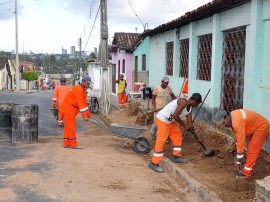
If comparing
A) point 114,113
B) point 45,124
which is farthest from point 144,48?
point 45,124

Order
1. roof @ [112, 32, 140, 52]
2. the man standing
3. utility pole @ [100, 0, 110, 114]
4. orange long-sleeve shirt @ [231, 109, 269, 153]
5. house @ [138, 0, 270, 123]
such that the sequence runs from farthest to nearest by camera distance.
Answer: roof @ [112, 32, 140, 52], the man standing, utility pole @ [100, 0, 110, 114], house @ [138, 0, 270, 123], orange long-sleeve shirt @ [231, 109, 269, 153]

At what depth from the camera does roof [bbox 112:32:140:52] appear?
84.9 feet

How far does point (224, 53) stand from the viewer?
9.87m

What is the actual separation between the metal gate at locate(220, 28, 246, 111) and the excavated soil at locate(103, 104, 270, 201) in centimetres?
78

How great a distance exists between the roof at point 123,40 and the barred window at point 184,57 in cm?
1156

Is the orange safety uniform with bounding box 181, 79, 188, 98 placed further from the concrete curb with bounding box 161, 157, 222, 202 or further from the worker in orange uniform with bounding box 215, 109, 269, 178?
the worker in orange uniform with bounding box 215, 109, 269, 178

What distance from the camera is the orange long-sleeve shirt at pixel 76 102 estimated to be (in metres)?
9.02

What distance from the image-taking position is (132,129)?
8.91 metres

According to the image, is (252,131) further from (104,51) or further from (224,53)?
(104,51)

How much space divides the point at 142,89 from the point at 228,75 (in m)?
9.43

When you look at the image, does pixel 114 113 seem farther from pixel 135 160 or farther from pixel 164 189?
pixel 164 189

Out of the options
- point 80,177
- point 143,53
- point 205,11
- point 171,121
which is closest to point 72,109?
point 171,121

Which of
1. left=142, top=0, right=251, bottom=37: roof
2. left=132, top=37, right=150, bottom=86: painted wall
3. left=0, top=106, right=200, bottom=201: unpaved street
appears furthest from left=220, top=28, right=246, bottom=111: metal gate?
left=132, top=37, right=150, bottom=86: painted wall

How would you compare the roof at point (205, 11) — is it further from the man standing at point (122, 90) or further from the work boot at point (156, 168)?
the man standing at point (122, 90)
